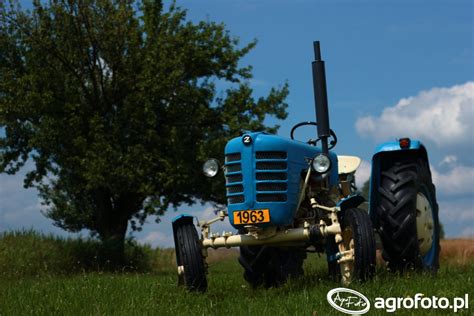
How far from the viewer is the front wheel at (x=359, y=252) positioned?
7.34 m

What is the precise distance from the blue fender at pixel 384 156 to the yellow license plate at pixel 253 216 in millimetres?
1628

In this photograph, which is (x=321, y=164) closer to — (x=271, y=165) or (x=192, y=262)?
(x=271, y=165)

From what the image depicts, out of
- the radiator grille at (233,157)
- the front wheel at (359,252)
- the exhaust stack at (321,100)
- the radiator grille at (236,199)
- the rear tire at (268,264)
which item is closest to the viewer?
the front wheel at (359,252)

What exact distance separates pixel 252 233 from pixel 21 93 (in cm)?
1407

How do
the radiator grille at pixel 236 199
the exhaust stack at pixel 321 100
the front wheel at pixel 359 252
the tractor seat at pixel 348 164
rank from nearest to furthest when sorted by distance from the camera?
the front wheel at pixel 359 252 → the radiator grille at pixel 236 199 → the exhaust stack at pixel 321 100 → the tractor seat at pixel 348 164

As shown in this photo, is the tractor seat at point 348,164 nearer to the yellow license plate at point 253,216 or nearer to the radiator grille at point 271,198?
the radiator grille at point 271,198

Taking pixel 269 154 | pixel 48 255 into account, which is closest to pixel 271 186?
pixel 269 154

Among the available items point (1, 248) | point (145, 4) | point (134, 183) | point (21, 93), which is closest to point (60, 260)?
point (1, 248)

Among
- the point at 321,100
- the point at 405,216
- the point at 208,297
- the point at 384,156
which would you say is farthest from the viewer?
the point at 384,156

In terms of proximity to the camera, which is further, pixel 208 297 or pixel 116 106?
pixel 116 106

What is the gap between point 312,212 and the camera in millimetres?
8312

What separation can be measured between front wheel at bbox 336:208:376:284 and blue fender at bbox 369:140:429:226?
1.07 m

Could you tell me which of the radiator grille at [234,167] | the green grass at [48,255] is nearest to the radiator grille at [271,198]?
the radiator grille at [234,167]

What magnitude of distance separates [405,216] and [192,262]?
2.52 m
